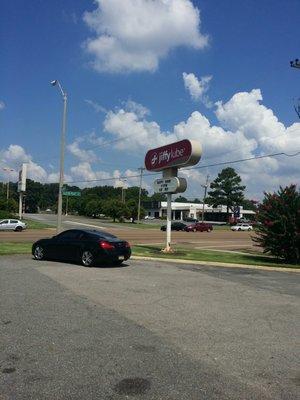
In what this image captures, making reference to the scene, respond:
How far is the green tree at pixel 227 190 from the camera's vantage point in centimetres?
12612

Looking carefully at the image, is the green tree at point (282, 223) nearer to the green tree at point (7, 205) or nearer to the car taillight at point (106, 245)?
the car taillight at point (106, 245)

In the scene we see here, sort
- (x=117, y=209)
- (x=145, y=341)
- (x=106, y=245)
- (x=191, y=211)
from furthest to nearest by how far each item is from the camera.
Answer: (x=191, y=211), (x=117, y=209), (x=106, y=245), (x=145, y=341)

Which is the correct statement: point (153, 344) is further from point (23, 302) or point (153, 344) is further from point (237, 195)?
point (237, 195)

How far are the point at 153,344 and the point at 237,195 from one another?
12166 cm

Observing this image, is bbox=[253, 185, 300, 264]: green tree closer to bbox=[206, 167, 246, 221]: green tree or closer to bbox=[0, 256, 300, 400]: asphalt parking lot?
bbox=[0, 256, 300, 400]: asphalt parking lot

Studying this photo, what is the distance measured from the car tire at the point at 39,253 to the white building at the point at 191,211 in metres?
103

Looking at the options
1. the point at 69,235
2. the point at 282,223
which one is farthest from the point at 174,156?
the point at 69,235

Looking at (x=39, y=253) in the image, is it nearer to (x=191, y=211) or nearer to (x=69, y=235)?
(x=69, y=235)

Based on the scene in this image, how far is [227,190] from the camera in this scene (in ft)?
416

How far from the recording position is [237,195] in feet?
416

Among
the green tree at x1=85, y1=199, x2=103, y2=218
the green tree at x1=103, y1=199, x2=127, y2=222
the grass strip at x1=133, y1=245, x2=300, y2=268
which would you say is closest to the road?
the grass strip at x1=133, y1=245, x2=300, y2=268

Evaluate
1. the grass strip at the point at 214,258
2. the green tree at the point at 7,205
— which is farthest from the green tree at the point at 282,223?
the green tree at the point at 7,205

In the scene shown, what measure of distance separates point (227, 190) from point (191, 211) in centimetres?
2688

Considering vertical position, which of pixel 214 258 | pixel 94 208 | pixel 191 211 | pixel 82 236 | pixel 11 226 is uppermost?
pixel 191 211
